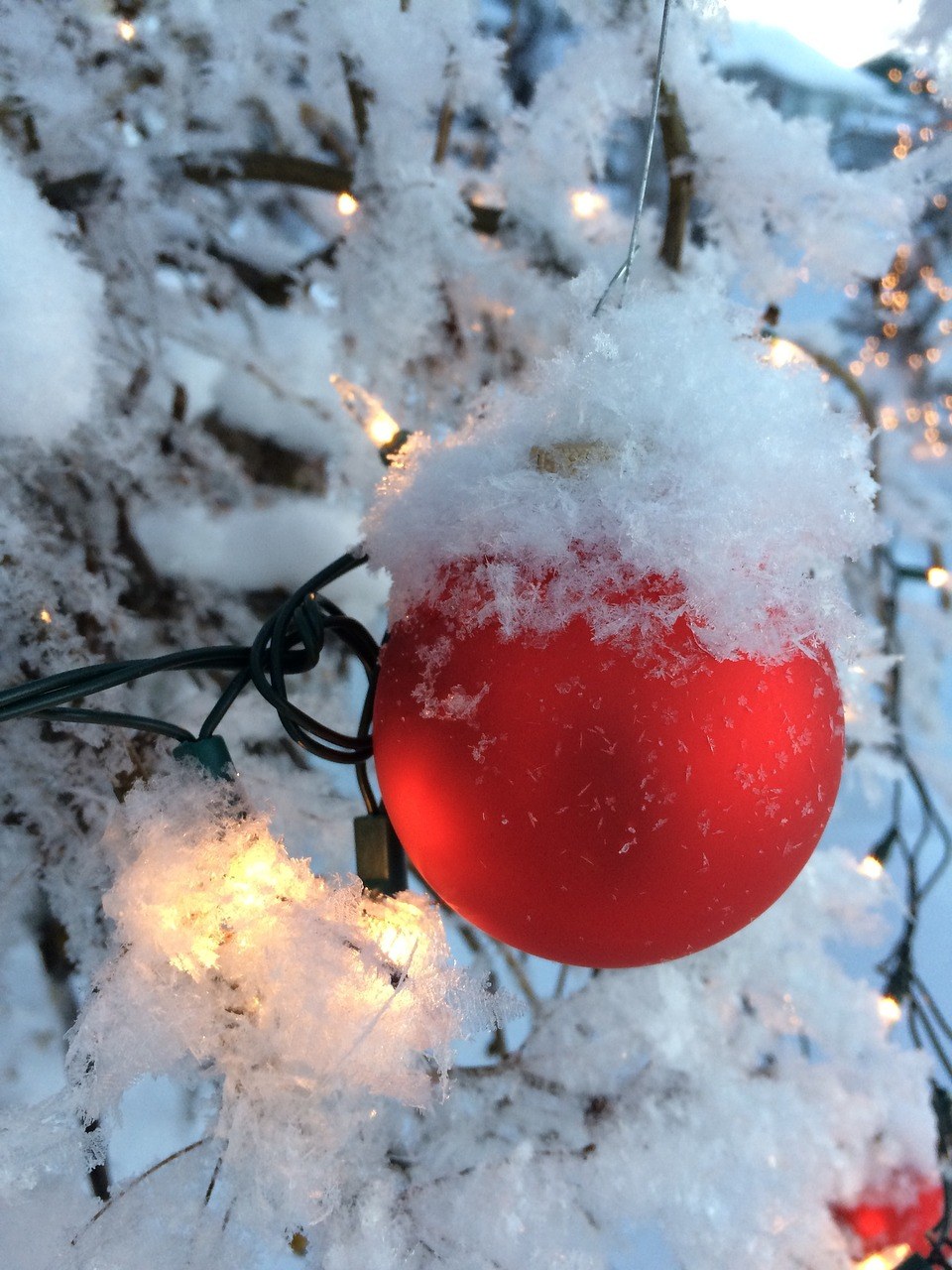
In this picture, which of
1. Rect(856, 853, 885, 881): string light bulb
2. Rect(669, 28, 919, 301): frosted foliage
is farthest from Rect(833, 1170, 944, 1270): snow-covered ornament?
Rect(669, 28, 919, 301): frosted foliage

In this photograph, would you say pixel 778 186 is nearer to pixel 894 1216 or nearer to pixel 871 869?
pixel 871 869

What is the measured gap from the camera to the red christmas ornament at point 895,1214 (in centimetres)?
65

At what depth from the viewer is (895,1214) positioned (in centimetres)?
66

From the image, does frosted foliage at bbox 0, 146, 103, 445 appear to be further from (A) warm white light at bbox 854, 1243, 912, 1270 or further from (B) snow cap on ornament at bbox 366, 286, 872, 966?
(A) warm white light at bbox 854, 1243, 912, 1270

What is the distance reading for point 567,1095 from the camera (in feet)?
2.08

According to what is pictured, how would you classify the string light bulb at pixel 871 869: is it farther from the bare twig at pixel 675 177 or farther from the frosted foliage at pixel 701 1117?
the bare twig at pixel 675 177

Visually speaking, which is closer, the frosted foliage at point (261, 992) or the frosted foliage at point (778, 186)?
the frosted foliage at point (261, 992)

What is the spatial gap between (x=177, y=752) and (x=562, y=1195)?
40cm

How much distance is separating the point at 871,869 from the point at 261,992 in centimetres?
67

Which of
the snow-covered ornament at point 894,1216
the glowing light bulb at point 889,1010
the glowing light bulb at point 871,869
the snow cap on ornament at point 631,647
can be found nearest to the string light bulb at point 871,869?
the glowing light bulb at point 871,869

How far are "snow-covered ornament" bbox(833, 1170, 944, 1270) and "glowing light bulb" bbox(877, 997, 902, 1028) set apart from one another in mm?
131

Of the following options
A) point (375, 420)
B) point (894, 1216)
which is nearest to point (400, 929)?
point (375, 420)

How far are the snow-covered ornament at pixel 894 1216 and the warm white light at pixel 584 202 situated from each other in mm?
817

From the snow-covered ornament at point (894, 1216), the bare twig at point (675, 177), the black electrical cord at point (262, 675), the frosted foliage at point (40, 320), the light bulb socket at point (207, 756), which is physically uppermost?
the bare twig at point (675, 177)
